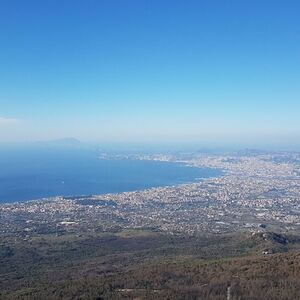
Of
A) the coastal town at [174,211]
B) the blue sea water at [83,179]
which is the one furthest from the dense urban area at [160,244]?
the blue sea water at [83,179]

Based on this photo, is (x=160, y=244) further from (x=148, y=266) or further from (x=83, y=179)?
(x=83, y=179)

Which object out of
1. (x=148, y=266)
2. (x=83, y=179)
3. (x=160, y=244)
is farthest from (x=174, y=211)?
(x=83, y=179)

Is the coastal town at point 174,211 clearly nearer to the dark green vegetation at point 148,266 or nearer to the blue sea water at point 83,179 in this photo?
the dark green vegetation at point 148,266

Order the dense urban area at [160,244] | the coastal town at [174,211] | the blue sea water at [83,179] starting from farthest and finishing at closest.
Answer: the blue sea water at [83,179] → the coastal town at [174,211] → the dense urban area at [160,244]

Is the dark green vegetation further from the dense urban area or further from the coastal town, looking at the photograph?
the coastal town

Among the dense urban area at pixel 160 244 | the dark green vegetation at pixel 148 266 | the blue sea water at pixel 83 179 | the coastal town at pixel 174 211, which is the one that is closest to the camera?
the dark green vegetation at pixel 148 266

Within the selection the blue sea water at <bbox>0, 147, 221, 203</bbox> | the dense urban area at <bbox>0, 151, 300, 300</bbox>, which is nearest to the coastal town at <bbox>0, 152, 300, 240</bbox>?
the dense urban area at <bbox>0, 151, 300, 300</bbox>
